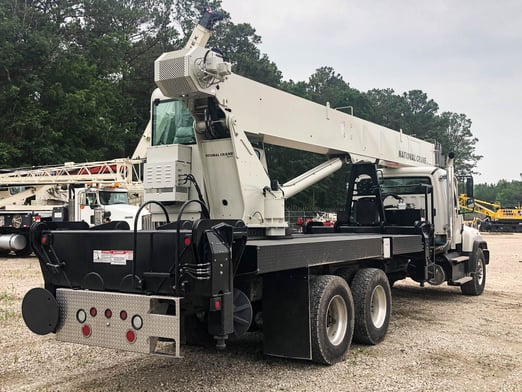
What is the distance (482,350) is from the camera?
6.55 meters

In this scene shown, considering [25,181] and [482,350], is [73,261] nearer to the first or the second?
[482,350]

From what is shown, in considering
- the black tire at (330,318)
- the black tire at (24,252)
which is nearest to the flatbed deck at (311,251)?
the black tire at (330,318)

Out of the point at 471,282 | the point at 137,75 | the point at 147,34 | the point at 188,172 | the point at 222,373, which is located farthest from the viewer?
the point at 147,34

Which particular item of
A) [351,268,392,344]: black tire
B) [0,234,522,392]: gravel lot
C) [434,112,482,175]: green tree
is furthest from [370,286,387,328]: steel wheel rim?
[434,112,482,175]: green tree

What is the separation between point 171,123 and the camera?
21.1 ft

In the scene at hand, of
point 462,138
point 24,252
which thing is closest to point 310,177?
point 24,252

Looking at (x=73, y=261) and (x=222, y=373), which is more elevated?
(x=73, y=261)

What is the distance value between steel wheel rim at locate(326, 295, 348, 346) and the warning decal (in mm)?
2255

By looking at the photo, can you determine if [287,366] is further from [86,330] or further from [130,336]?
[86,330]

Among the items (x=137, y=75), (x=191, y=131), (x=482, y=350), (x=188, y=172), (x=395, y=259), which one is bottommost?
(x=482, y=350)

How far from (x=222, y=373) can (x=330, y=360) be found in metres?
1.12

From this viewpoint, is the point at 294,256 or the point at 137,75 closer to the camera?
the point at 294,256

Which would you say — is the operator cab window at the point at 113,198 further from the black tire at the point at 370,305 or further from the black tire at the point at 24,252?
the black tire at the point at 370,305

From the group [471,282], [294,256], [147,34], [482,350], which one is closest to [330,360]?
[294,256]
